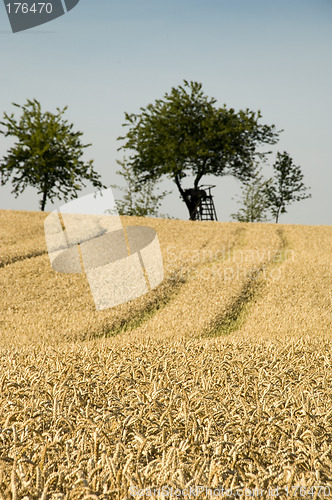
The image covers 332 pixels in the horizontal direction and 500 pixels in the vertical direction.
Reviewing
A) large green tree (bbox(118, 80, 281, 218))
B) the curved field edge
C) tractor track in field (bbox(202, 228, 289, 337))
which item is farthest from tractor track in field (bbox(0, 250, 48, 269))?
large green tree (bbox(118, 80, 281, 218))

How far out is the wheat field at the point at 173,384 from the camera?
2.20m

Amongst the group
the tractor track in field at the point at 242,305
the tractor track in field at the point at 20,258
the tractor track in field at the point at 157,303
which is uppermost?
the tractor track in field at the point at 20,258

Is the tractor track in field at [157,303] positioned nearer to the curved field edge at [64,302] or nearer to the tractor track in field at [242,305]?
the curved field edge at [64,302]

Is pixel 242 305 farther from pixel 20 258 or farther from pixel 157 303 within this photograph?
pixel 20 258

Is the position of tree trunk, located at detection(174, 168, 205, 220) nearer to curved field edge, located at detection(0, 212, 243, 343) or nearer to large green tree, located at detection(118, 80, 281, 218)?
large green tree, located at detection(118, 80, 281, 218)

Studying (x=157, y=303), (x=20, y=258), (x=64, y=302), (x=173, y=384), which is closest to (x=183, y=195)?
(x=20, y=258)

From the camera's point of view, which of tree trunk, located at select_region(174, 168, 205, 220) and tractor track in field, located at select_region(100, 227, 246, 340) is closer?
tractor track in field, located at select_region(100, 227, 246, 340)

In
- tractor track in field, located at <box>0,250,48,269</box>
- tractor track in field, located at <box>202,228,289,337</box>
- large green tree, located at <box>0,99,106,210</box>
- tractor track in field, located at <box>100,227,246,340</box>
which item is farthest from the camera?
large green tree, located at <box>0,99,106,210</box>

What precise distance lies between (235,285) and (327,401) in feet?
32.4

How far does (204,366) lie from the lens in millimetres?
4738

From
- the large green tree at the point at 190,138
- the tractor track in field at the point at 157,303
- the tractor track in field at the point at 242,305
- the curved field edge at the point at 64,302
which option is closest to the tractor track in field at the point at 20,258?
the curved field edge at the point at 64,302

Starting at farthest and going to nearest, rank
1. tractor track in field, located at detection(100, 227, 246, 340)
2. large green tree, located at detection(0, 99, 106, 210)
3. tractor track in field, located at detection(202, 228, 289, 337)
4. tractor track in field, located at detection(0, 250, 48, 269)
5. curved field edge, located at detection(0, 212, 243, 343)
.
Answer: large green tree, located at detection(0, 99, 106, 210), tractor track in field, located at detection(0, 250, 48, 269), tractor track in field, located at detection(202, 228, 289, 337), tractor track in field, located at detection(100, 227, 246, 340), curved field edge, located at detection(0, 212, 243, 343)

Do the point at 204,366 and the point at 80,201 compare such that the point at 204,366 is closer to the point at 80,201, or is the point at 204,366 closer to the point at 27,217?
the point at 80,201

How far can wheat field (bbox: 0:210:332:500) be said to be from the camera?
7.21 ft
